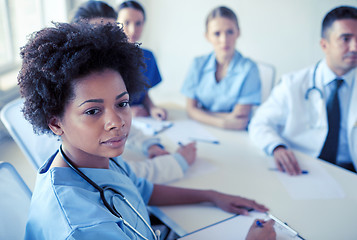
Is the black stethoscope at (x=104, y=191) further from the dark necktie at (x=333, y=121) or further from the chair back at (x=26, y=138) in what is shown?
the dark necktie at (x=333, y=121)

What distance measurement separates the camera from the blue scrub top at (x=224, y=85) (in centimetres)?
193

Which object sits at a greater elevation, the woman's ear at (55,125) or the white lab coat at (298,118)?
the woman's ear at (55,125)

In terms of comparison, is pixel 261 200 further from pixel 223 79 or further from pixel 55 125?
pixel 223 79

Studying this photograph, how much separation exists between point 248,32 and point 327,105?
4.79 ft

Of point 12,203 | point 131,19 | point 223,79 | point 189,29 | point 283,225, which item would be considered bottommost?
point 283,225

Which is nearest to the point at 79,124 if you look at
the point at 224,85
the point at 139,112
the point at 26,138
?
the point at 26,138

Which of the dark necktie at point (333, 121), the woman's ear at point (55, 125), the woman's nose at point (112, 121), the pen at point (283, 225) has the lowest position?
the dark necktie at point (333, 121)


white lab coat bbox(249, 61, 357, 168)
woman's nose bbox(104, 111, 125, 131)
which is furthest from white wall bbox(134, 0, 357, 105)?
woman's nose bbox(104, 111, 125, 131)

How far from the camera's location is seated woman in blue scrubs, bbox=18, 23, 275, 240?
662 mm

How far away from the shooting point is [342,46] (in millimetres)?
1516

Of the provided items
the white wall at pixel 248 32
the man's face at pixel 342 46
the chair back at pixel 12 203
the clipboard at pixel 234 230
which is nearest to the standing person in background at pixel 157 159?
the clipboard at pixel 234 230

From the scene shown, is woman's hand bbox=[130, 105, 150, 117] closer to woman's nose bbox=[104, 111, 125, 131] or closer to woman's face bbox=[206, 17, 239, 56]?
woman's face bbox=[206, 17, 239, 56]

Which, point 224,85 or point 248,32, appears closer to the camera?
point 224,85

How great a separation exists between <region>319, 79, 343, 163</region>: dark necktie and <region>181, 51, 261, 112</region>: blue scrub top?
18.1 inches
